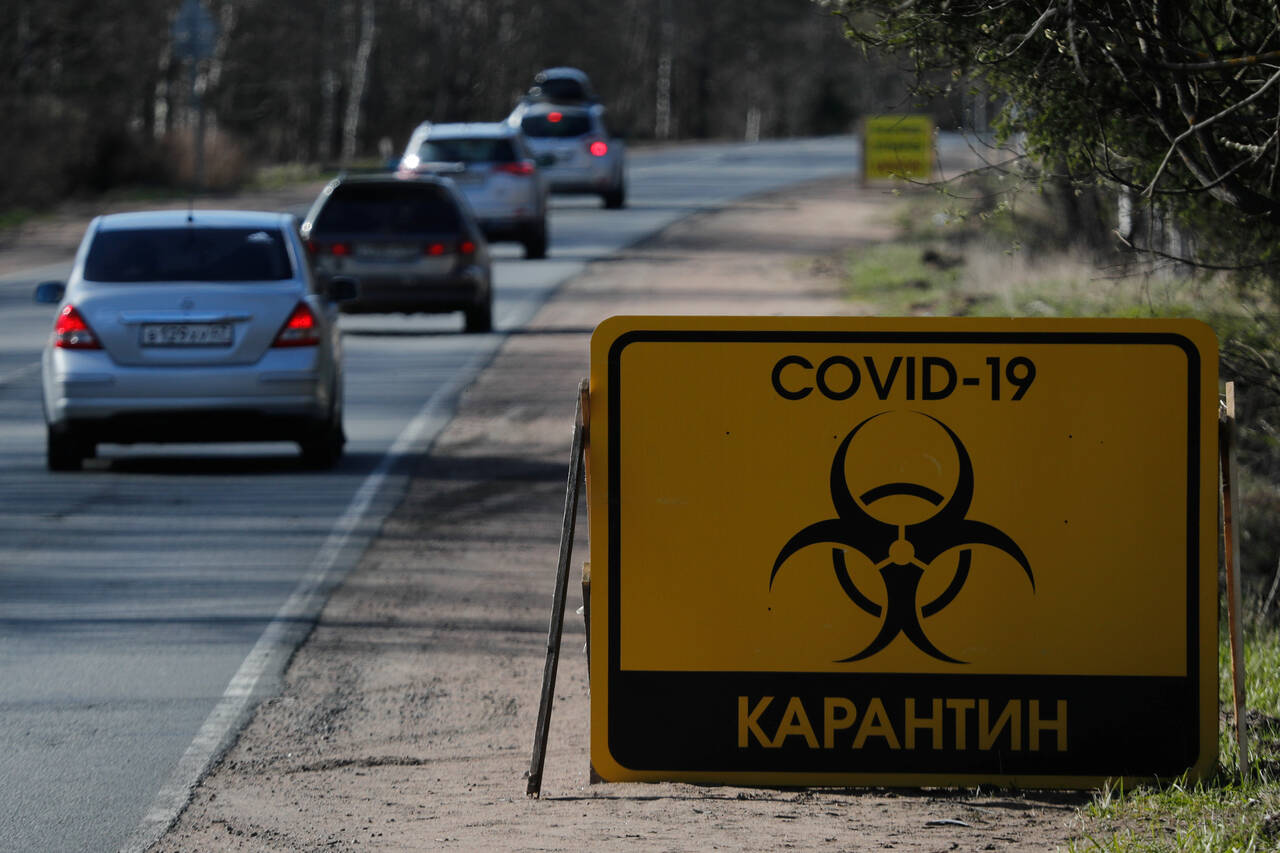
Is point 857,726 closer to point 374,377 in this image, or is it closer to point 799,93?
point 374,377

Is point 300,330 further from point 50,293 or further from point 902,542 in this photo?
point 902,542

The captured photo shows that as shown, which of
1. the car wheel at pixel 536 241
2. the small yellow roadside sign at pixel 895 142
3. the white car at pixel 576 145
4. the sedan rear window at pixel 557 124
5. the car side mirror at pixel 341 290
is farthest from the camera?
the sedan rear window at pixel 557 124

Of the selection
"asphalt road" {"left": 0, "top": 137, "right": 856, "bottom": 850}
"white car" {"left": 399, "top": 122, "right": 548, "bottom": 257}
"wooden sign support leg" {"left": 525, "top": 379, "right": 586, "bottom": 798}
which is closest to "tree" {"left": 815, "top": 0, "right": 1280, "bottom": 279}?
"wooden sign support leg" {"left": 525, "top": 379, "right": 586, "bottom": 798}

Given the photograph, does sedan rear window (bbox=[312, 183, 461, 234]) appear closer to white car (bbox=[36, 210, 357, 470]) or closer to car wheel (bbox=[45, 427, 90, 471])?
white car (bbox=[36, 210, 357, 470])

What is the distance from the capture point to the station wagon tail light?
1248cm

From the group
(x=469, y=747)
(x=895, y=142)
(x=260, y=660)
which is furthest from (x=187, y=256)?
(x=895, y=142)

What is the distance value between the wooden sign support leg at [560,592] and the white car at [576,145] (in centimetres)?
3489

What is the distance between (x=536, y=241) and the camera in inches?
1220

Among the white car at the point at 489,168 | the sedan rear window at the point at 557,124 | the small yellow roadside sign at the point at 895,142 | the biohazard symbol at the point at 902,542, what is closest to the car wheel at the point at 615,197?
the sedan rear window at the point at 557,124

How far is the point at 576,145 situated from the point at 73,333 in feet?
93.1

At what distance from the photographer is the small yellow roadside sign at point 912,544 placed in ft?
18.8

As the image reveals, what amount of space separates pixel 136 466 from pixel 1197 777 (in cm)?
890

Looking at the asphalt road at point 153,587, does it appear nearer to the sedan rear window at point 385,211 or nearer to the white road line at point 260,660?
the white road line at point 260,660

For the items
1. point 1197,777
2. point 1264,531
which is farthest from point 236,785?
point 1264,531
